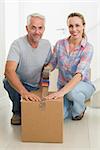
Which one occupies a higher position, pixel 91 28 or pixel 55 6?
pixel 55 6

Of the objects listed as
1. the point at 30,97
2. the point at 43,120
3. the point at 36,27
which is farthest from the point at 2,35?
the point at 43,120

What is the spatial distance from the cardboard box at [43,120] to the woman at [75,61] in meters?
0.40

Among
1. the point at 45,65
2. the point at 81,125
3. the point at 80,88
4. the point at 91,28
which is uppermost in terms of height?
the point at 91,28

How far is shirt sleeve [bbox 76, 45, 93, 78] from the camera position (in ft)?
6.99

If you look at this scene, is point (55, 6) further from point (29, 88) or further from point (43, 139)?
point (43, 139)

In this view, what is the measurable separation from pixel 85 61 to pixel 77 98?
1.07 ft

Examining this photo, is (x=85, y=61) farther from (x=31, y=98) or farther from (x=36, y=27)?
(x=31, y=98)

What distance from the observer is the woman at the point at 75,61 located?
221 centimetres

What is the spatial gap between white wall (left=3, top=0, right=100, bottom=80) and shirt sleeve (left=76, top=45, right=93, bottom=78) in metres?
1.32

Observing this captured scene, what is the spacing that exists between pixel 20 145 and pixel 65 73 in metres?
0.77

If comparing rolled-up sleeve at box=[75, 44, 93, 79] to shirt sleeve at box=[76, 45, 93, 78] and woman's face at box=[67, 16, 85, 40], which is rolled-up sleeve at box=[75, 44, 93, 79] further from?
woman's face at box=[67, 16, 85, 40]

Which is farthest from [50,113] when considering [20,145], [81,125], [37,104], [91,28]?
[91,28]

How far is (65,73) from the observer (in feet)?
Result: 7.78

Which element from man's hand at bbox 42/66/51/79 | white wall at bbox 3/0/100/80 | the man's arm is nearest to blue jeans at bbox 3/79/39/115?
man's hand at bbox 42/66/51/79
